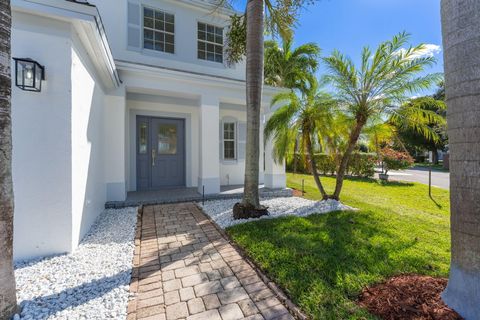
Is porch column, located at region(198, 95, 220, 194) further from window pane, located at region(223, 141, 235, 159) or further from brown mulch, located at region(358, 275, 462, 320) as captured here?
brown mulch, located at region(358, 275, 462, 320)

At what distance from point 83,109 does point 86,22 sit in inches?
56.6

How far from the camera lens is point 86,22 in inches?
134

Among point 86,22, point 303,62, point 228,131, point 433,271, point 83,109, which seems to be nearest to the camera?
point 433,271

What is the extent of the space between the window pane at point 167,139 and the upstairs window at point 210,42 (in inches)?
117

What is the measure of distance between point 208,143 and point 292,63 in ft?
42.0

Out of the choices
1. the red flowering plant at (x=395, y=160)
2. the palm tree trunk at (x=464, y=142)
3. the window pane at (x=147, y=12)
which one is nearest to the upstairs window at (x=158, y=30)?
the window pane at (x=147, y=12)

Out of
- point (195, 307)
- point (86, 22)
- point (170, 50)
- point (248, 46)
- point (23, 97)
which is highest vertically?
point (170, 50)

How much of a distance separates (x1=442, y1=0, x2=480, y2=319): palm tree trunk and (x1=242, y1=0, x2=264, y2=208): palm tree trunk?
11.4 ft

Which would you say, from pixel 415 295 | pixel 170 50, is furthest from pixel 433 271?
pixel 170 50

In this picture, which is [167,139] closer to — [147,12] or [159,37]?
[159,37]

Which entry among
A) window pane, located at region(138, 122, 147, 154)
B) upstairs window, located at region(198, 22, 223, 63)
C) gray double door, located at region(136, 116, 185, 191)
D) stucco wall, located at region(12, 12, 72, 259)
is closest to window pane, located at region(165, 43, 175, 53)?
upstairs window, located at region(198, 22, 223, 63)

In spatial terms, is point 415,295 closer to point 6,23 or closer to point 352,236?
point 352,236

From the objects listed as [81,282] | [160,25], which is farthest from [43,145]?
[160,25]

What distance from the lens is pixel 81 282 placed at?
279 centimetres
